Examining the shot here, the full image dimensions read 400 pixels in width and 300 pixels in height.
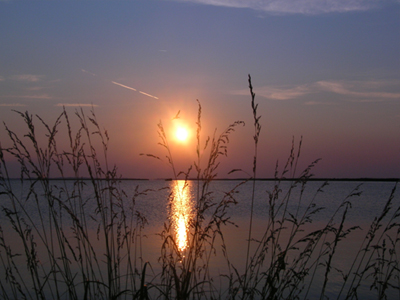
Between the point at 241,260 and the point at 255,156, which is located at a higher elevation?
the point at 255,156

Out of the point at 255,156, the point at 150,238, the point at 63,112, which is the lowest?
the point at 150,238

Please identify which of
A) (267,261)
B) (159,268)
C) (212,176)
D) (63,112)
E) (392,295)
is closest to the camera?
(212,176)

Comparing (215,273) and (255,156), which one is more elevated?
(255,156)

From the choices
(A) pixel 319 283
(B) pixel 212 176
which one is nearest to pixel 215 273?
(A) pixel 319 283

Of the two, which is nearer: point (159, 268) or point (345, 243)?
point (159, 268)

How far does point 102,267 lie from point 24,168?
5498 millimetres

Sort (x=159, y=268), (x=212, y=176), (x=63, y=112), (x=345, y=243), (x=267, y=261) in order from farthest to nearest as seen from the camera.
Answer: (x=345, y=243) < (x=267, y=261) < (x=159, y=268) < (x=63, y=112) < (x=212, y=176)

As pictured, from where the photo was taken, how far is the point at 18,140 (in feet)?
8.23

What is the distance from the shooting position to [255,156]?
7.82 feet

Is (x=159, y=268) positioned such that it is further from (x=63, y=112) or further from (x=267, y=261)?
(x=63, y=112)

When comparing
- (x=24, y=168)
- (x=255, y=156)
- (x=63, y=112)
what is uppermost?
(x=63, y=112)

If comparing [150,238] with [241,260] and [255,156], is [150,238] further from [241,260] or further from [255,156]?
[255,156]

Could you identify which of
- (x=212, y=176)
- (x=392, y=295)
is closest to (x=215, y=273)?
(x=392, y=295)

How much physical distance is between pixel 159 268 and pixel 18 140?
5.48 m
